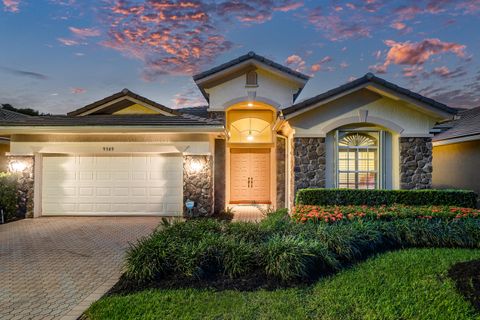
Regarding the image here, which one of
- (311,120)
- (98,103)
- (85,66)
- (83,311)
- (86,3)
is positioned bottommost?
(83,311)

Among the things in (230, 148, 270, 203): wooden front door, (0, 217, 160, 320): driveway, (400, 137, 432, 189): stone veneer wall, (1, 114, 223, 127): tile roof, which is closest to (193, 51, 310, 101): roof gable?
(1, 114, 223, 127): tile roof

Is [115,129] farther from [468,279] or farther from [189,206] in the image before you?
[468,279]

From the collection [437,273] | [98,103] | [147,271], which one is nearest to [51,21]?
[98,103]

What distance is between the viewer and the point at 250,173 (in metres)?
15.1

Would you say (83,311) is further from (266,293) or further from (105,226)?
(105,226)

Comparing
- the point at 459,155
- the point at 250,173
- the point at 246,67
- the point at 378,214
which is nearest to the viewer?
the point at 378,214

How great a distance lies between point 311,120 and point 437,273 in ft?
20.6

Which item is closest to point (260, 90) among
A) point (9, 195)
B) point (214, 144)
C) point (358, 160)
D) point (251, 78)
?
point (251, 78)

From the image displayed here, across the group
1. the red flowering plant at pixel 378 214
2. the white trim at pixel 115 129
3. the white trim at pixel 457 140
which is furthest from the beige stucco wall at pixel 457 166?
the white trim at pixel 115 129

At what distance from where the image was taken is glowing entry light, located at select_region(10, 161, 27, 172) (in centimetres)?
1108

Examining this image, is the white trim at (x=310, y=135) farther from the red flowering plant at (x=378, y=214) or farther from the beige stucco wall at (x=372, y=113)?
the red flowering plant at (x=378, y=214)

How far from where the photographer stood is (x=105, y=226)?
31.9 ft

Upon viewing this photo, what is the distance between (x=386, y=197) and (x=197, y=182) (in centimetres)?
635

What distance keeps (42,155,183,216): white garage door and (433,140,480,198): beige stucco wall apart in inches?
471
